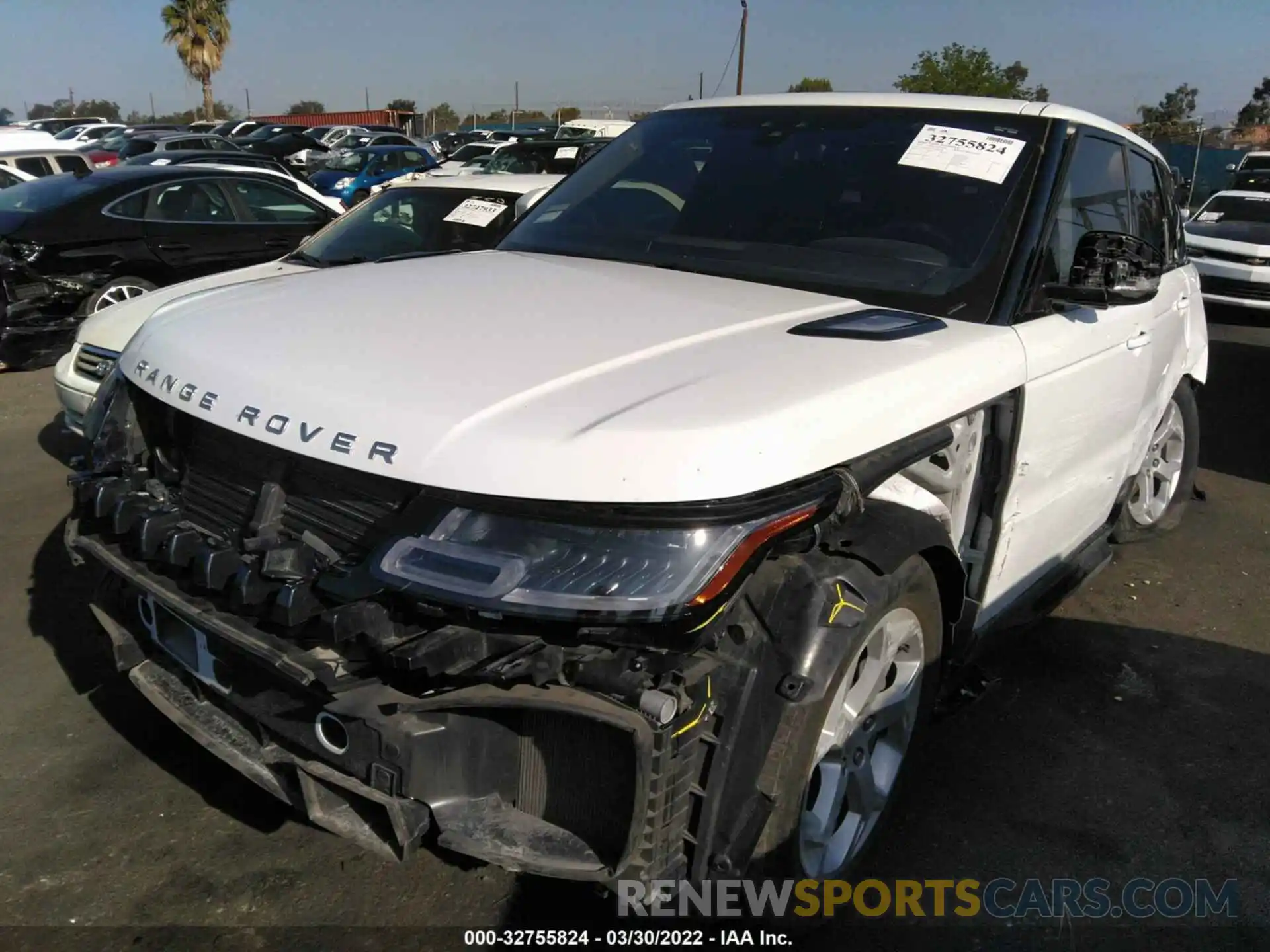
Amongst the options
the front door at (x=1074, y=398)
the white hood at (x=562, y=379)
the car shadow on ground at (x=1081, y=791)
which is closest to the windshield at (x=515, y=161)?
the front door at (x=1074, y=398)

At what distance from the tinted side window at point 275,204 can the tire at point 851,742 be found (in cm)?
782

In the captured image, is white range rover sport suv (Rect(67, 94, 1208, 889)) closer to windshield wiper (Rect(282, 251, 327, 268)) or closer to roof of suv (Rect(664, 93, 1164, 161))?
roof of suv (Rect(664, 93, 1164, 161))

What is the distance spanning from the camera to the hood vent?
2506 mm

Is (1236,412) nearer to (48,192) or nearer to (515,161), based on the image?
(48,192)

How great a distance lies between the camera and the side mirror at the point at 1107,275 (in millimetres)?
2922

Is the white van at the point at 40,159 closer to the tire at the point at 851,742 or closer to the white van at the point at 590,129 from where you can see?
the white van at the point at 590,129

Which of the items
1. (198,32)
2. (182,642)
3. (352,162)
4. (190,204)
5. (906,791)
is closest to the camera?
(182,642)

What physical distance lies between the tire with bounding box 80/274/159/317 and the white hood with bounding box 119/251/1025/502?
559 centimetres

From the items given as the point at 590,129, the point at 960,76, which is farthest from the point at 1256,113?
the point at 590,129

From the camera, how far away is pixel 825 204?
10.8 ft

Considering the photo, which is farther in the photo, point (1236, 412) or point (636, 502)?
point (1236, 412)

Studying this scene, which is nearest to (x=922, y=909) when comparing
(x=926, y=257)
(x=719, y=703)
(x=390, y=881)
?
(x=719, y=703)

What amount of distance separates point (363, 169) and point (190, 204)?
1242 centimetres

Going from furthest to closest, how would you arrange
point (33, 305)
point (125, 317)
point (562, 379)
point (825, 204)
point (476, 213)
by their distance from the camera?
1. point (33, 305)
2. point (476, 213)
3. point (125, 317)
4. point (825, 204)
5. point (562, 379)
